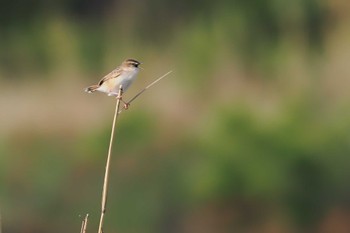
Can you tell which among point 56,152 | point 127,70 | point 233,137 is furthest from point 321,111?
point 127,70

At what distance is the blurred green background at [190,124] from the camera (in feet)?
26.5

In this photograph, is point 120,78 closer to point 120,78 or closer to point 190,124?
point 120,78

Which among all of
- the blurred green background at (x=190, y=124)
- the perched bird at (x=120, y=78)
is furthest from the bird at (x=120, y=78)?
the blurred green background at (x=190, y=124)

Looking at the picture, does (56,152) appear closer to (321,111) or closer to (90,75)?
(90,75)

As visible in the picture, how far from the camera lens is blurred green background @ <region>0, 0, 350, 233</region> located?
8070 millimetres

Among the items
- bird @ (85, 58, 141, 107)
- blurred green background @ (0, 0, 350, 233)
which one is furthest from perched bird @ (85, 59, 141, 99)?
blurred green background @ (0, 0, 350, 233)

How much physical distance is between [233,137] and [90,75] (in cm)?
111

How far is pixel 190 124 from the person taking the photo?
8.50 meters

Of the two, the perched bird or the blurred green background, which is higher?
the blurred green background

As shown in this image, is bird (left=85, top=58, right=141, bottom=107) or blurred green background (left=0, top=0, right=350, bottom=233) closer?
bird (left=85, top=58, right=141, bottom=107)

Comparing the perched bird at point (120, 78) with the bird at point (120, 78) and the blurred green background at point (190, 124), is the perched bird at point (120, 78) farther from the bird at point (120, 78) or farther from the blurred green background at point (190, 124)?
the blurred green background at point (190, 124)

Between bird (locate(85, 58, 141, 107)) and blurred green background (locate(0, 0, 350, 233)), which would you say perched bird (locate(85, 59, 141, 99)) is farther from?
blurred green background (locate(0, 0, 350, 233))

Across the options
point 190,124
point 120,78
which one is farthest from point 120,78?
point 190,124

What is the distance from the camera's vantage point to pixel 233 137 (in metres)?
8.81
